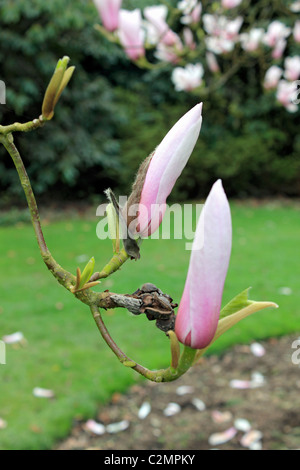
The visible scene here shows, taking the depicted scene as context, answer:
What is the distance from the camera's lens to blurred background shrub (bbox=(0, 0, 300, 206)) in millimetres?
6379

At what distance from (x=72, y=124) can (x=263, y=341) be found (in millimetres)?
4463

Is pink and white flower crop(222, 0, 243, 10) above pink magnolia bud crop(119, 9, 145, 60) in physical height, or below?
above

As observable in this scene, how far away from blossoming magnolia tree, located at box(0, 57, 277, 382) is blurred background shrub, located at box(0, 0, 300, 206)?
5.98 meters

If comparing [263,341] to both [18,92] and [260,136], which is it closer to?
[18,92]

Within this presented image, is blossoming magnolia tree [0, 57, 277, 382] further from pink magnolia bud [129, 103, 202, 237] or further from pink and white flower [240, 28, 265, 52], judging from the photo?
pink and white flower [240, 28, 265, 52]

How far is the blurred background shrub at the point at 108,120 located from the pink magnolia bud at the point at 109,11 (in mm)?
4900

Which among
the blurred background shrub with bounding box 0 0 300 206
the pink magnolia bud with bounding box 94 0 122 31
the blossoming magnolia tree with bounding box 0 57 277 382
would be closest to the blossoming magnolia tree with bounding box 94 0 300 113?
the pink magnolia bud with bounding box 94 0 122 31

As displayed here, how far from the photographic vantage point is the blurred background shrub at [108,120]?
6379mm

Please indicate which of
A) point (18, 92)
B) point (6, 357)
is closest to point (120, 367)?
point (6, 357)

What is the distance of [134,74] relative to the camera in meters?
7.98

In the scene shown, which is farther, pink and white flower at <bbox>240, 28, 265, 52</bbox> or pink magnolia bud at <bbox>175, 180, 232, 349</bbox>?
pink and white flower at <bbox>240, 28, 265, 52</bbox>

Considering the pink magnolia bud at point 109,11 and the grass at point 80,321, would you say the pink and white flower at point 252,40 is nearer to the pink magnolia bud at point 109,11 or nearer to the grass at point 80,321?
the pink magnolia bud at point 109,11

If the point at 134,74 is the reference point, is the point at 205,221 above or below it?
below

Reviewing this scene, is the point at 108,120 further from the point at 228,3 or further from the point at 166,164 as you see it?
the point at 166,164
